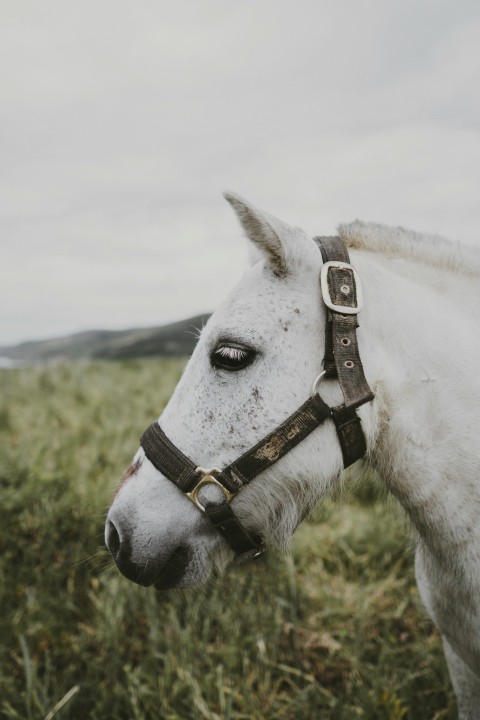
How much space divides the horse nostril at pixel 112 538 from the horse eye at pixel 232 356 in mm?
776

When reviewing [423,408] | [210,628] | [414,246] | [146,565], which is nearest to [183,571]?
[146,565]

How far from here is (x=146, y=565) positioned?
1.98 m

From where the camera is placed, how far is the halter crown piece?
1887 mm

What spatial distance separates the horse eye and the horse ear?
1.14 feet

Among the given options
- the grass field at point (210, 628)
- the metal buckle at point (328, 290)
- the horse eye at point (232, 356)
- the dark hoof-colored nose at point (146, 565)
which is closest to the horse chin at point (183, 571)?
the dark hoof-colored nose at point (146, 565)

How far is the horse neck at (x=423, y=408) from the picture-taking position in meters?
1.90

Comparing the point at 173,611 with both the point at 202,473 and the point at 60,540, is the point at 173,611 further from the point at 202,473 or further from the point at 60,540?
the point at 202,473

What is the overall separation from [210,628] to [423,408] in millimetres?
2530

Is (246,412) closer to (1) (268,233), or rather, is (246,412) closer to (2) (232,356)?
(2) (232,356)

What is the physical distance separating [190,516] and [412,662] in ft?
7.49

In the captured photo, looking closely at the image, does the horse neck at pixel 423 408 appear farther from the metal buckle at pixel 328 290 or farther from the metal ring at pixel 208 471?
the metal ring at pixel 208 471

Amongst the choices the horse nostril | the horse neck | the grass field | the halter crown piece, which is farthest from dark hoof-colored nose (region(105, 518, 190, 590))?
the horse neck

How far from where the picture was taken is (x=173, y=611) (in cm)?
351

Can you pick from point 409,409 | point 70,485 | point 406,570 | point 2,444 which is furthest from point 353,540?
point 2,444
